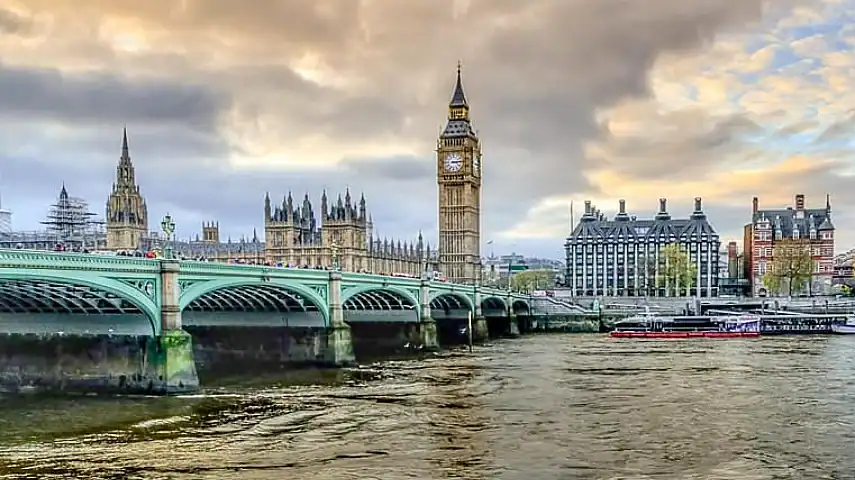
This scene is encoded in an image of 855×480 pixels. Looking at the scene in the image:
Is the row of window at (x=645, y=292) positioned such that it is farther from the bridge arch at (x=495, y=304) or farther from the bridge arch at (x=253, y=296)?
the bridge arch at (x=253, y=296)

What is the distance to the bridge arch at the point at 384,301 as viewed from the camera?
65056mm

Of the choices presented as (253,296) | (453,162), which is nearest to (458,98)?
(453,162)

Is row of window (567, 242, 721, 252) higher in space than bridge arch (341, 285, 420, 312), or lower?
higher

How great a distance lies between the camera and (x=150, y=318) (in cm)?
3712

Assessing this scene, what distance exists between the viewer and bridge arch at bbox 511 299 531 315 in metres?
105

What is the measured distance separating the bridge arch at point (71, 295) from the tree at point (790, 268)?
104m

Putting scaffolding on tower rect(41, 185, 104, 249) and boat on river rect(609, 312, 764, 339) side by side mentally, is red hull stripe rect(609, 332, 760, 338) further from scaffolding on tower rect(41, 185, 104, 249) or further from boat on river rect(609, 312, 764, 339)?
scaffolding on tower rect(41, 185, 104, 249)

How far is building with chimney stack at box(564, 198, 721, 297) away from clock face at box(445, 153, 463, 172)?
84.0 feet

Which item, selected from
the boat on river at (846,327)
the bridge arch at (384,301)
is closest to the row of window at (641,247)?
the boat on river at (846,327)

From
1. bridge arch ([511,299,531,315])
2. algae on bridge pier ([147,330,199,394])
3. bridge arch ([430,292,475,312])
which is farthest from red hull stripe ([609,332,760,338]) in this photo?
algae on bridge pier ([147,330,199,394])

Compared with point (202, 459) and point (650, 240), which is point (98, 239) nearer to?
point (650, 240)

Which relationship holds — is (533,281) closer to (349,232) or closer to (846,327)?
(349,232)

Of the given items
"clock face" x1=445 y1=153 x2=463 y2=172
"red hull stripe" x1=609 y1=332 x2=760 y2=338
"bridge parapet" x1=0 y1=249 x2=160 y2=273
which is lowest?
"red hull stripe" x1=609 y1=332 x2=760 y2=338

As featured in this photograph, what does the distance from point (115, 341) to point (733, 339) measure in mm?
53912
